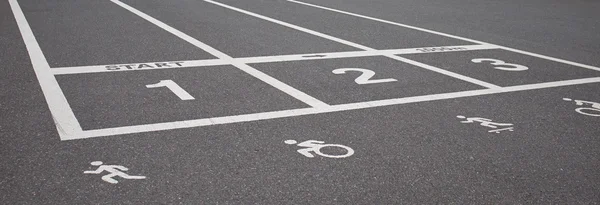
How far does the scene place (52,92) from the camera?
5.68 m

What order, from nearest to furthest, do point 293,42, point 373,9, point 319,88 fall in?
1. point 319,88
2. point 293,42
3. point 373,9

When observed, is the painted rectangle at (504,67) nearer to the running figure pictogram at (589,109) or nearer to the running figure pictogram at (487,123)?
the running figure pictogram at (589,109)

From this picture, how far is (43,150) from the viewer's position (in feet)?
13.8

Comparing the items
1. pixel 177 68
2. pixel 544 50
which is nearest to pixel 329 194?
pixel 177 68

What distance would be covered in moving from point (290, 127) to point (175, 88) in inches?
60.8

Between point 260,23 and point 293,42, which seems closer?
point 293,42

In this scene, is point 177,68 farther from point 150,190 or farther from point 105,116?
point 150,190

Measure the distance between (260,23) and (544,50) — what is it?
4.41m

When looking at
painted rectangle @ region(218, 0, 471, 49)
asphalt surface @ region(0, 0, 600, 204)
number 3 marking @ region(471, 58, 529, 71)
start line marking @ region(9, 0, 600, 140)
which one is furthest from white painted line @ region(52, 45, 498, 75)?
number 3 marking @ region(471, 58, 529, 71)

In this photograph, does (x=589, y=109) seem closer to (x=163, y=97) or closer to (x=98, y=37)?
(x=163, y=97)

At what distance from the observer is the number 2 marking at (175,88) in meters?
5.69

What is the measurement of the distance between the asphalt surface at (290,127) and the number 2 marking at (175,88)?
0.26 feet

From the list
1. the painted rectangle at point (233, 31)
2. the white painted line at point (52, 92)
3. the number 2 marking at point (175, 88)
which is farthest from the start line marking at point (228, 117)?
the number 2 marking at point (175, 88)

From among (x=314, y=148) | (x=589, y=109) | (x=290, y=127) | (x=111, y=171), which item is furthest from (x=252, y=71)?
(x=589, y=109)
